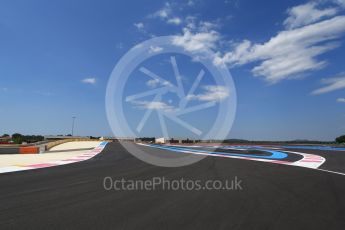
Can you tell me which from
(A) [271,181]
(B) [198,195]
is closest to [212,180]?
(A) [271,181]

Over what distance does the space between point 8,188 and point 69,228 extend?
171 inches

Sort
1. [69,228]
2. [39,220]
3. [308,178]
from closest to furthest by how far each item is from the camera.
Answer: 1. [69,228]
2. [39,220]
3. [308,178]

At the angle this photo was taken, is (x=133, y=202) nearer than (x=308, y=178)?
Yes

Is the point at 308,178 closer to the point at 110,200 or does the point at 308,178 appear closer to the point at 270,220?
the point at 270,220

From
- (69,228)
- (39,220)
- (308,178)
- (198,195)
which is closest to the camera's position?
(69,228)

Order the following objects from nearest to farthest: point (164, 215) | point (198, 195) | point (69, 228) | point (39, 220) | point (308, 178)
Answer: point (69, 228), point (39, 220), point (164, 215), point (198, 195), point (308, 178)

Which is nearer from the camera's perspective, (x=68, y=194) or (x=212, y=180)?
(x=68, y=194)

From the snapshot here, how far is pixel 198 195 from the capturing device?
A: 7.22 meters

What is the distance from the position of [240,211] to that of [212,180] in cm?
394

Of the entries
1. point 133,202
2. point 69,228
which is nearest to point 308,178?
point 133,202

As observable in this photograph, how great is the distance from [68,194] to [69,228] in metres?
2.74

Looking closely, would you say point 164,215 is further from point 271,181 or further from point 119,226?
point 271,181

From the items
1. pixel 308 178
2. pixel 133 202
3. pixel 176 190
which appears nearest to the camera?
pixel 133 202

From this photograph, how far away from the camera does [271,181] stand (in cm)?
947
